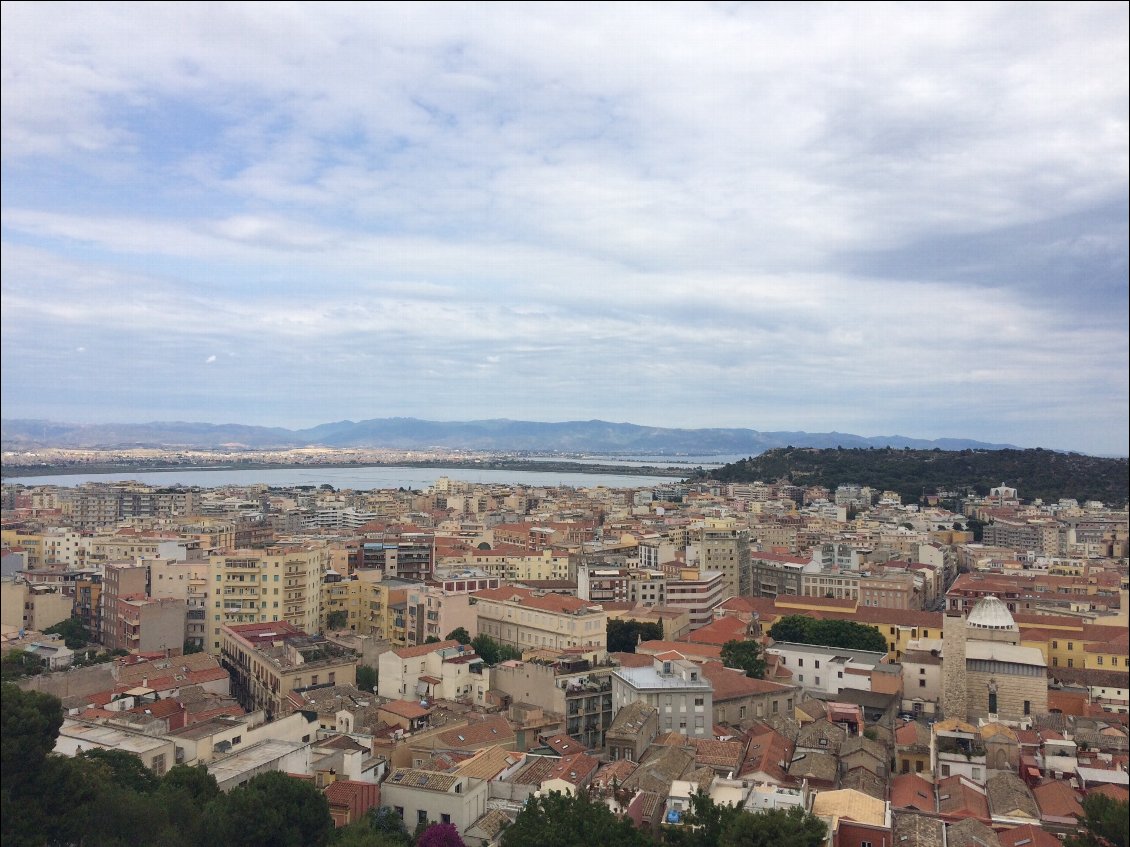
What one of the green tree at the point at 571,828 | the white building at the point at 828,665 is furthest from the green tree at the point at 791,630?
the green tree at the point at 571,828

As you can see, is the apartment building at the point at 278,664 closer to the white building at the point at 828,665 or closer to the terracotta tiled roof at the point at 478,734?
the terracotta tiled roof at the point at 478,734

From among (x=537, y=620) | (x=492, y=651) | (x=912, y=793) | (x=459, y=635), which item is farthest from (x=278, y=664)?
(x=912, y=793)

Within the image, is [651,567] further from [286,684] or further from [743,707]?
[286,684]

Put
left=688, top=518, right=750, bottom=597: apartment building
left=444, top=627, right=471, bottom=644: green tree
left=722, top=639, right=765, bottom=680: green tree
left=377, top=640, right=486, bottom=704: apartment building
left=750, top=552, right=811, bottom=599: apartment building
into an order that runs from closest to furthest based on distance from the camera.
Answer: left=377, top=640, right=486, bottom=704: apartment building < left=722, top=639, right=765, bottom=680: green tree < left=444, top=627, right=471, bottom=644: green tree < left=688, top=518, right=750, bottom=597: apartment building < left=750, top=552, right=811, bottom=599: apartment building

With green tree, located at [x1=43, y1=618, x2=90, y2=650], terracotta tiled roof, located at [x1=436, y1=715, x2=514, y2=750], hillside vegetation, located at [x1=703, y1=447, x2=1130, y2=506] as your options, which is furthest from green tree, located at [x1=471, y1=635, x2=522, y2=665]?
hillside vegetation, located at [x1=703, y1=447, x2=1130, y2=506]

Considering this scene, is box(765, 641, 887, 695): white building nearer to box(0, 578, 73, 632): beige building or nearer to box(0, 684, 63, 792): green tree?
box(0, 578, 73, 632): beige building

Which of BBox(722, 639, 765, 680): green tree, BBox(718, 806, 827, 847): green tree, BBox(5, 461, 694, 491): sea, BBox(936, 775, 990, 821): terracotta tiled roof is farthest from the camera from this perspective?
BBox(5, 461, 694, 491): sea

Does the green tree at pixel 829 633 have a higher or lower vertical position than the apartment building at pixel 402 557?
lower

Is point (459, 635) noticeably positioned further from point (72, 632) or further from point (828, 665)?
point (828, 665)
